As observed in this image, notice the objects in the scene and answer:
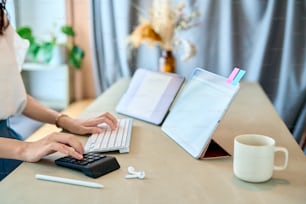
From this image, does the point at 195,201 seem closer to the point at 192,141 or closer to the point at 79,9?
the point at 192,141

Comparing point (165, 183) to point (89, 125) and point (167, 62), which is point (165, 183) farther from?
point (167, 62)

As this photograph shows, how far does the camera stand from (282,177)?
3.05 ft

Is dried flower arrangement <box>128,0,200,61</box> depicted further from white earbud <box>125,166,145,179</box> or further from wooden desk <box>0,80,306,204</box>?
white earbud <box>125,166,145,179</box>

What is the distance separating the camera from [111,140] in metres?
1.14

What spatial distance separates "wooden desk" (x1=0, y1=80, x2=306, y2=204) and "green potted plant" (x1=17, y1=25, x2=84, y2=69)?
1509 mm

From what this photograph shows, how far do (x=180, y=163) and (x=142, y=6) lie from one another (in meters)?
1.70

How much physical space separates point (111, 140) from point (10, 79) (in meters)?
0.40

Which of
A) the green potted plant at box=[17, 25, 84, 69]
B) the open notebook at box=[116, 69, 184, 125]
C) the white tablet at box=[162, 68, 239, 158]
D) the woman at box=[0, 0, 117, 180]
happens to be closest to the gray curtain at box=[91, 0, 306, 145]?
the green potted plant at box=[17, 25, 84, 69]

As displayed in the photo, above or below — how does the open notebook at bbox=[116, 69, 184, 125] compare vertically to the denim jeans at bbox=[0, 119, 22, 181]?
above

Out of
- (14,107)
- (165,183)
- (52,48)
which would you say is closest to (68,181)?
(165,183)

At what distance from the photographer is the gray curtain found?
7.94ft

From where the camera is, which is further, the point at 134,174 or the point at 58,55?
the point at 58,55

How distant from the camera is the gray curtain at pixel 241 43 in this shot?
2.42 meters

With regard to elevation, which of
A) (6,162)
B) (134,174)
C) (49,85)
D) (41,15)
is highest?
(41,15)
